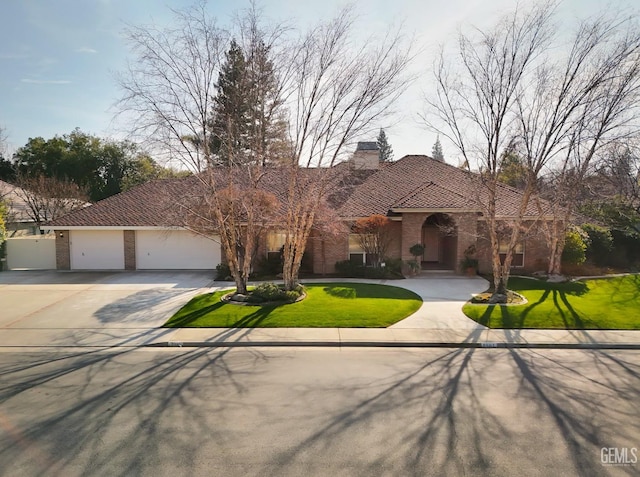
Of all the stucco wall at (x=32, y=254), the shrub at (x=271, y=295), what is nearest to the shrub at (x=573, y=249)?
the shrub at (x=271, y=295)

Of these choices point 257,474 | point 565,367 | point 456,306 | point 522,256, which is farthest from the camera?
point 522,256

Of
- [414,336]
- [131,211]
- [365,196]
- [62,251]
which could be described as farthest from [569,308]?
[62,251]

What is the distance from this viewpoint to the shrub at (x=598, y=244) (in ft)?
62.3

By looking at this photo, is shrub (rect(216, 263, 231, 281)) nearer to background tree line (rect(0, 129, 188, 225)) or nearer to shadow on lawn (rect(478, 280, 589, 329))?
shadow on lawn (rect(478, 280, 589, 329))

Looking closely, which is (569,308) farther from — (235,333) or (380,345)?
(235,333)

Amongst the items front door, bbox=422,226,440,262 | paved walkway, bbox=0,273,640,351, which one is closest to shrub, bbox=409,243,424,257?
front door, bbox=422,226,440,262

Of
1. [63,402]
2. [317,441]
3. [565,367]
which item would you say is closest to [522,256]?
[565,367]

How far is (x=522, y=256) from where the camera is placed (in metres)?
18.8

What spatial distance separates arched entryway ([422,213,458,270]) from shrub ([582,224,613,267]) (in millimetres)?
6526

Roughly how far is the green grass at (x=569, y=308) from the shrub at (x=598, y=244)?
11.1 feet

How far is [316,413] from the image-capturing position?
6.03m

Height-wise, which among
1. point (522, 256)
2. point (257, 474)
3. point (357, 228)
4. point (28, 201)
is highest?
point (28, 201)

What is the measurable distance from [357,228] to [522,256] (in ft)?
27.1

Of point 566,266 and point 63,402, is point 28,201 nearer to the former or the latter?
point 63,402
